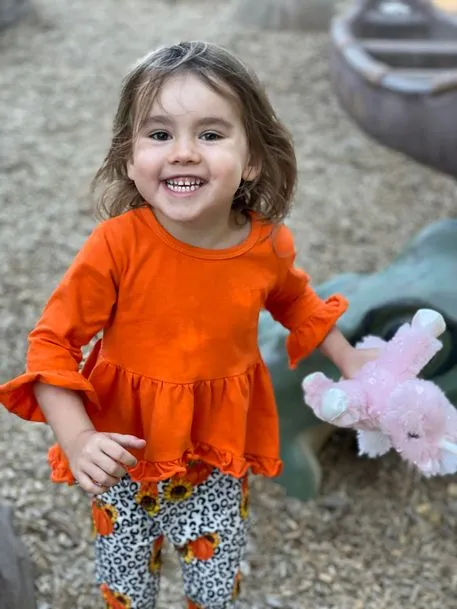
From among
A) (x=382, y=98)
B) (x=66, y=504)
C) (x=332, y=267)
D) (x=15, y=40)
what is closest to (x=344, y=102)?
(x=382, y=98)

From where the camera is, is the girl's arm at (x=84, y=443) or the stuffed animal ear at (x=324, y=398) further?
the stuffed animal ear at (x=324, y=398)

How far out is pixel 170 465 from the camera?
1450mm

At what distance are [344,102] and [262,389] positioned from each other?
3.88 meters

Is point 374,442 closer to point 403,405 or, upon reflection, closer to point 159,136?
point 403,405

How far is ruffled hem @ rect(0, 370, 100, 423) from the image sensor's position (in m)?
1.29

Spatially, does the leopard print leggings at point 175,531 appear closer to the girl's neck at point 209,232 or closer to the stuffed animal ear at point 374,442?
the stuffed animal ear at point 374,442

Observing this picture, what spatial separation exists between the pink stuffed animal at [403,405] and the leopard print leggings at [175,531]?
250 mm

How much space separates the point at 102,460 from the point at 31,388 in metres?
0.19

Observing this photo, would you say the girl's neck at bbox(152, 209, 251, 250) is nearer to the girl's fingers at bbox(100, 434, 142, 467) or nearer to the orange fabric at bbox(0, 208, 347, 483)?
the orange fabric at bbox(0, 208, 347, 483)

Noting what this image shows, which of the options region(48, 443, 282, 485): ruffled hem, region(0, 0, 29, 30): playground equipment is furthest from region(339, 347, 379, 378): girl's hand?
region(0, 0, 29, 30): playground equipment

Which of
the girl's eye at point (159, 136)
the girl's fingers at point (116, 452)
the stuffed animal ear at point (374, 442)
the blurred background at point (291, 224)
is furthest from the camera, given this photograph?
the blurred background at point (291, 224)

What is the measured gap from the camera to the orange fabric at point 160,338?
4.46 feet

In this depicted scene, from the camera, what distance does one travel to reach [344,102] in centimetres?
517

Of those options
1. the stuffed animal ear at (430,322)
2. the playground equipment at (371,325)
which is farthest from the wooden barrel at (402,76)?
the stuffed animal ear at (430,322)
